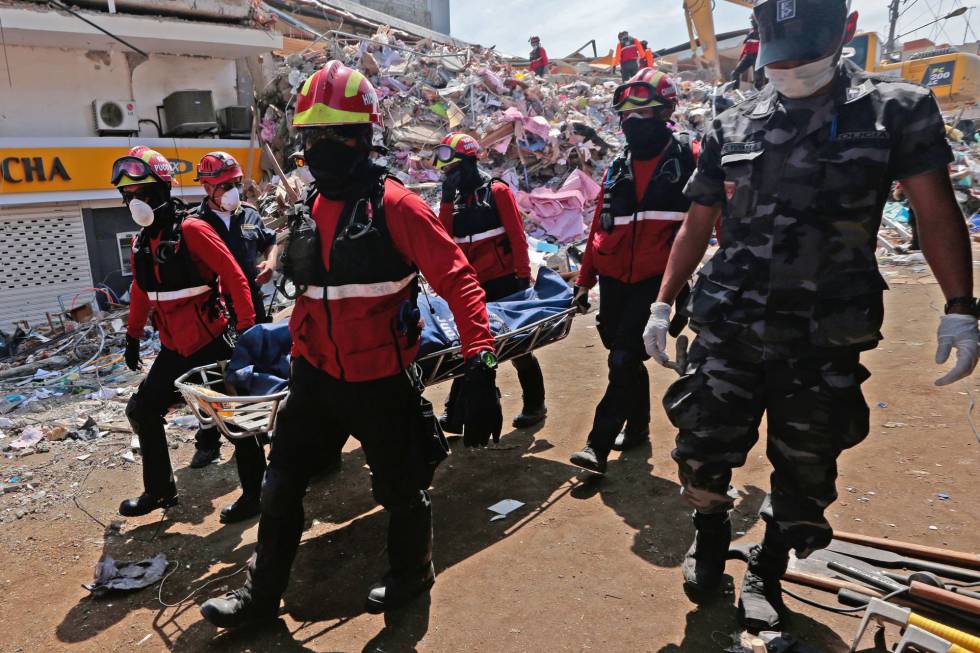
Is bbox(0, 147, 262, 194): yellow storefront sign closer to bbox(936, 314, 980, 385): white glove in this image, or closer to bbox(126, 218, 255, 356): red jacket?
bbox(126, 218, 255, 356): red jacket

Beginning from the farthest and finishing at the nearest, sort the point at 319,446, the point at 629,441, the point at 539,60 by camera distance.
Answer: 1. the point at 539,60
2. the point at 629,441
3. the point at 319,446

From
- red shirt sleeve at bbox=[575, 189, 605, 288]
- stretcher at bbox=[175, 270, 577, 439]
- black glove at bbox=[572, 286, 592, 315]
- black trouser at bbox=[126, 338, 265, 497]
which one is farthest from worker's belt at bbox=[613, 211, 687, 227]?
black trouser at bbox=[126, 338, 265, 497]

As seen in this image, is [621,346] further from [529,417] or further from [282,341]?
[282,341]

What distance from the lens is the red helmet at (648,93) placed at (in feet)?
13.2

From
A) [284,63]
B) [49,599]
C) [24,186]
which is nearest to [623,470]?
[49,599]

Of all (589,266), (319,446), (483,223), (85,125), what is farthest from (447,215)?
(85,125)

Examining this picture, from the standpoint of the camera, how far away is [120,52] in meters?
11.8

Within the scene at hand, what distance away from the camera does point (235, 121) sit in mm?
12695

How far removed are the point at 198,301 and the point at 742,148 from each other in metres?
3.12

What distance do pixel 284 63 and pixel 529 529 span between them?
43.9 ft

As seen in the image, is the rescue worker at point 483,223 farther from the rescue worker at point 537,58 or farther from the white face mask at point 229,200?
the rescue worker at point 537,58

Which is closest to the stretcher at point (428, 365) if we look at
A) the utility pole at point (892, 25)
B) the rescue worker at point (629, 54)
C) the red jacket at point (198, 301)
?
the red jacket at point (198, 301)

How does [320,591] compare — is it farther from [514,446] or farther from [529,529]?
[514,446]

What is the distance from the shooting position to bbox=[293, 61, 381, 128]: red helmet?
8.72 ft
